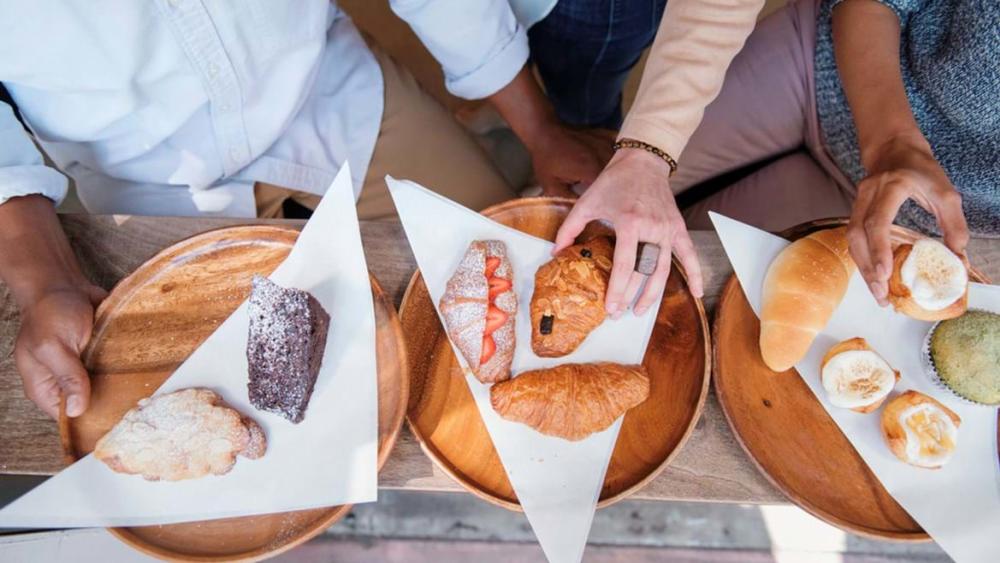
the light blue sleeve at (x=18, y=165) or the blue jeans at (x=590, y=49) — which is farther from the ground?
the light blue sleeve at (x=18, y=165)

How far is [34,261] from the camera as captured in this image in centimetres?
90

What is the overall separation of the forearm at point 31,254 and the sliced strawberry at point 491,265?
2.04ft

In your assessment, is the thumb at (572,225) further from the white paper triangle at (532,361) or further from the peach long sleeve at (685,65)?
the peach long sleeve at (685,65)

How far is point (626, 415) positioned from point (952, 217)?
0.55 metres

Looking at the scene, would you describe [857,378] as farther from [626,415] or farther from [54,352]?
[54,352]

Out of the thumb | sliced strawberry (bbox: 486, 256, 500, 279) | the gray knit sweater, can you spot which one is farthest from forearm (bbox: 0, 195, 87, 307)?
the gray knit sweater

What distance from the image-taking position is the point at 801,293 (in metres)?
0.88

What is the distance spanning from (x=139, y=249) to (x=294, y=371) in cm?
39

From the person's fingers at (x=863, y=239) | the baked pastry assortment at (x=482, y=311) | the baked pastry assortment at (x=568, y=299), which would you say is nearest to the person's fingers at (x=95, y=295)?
the baked pastry assortment at (x=482, y=311)

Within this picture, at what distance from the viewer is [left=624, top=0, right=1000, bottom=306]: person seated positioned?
89cm

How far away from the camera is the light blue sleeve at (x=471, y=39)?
1.12 m

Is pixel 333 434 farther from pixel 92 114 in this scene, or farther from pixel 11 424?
pixel 92 114

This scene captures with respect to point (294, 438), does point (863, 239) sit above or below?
above

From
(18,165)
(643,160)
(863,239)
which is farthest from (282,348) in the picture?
(863,239)
